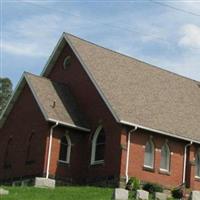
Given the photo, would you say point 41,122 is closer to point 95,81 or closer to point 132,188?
point 95,81

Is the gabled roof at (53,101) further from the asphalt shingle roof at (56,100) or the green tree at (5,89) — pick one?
the green tree at (5,89)

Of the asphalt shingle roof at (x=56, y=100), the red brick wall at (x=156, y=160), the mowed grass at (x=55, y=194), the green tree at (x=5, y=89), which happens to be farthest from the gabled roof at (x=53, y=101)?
the green tree at (x=5, y=89)

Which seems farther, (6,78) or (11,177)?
(6,78)

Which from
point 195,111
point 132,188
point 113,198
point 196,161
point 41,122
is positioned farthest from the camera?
point 195,111

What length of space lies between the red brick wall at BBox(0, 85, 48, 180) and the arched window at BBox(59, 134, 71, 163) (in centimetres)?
151

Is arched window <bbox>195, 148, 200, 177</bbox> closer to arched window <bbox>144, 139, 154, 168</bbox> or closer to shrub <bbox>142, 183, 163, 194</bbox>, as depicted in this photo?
arched window <bbox>144, 139, 154, 168</bbox>

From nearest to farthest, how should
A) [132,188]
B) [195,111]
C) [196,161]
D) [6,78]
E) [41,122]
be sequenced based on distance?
[132,188], [41,122], [196,161], [195,111], [6,78]

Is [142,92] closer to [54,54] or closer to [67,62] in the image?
[67,62]

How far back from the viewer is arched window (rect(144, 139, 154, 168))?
147 ft

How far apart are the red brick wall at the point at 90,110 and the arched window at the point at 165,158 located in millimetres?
3981

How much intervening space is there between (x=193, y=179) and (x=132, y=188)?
20.9 feet

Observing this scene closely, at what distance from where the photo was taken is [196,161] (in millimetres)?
47844

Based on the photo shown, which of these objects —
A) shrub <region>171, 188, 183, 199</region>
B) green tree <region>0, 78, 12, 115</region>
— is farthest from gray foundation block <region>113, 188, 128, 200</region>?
green tree <region>0, 78, 12, 115</region>

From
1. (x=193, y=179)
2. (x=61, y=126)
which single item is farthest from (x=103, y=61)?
(x=193, y=179)
